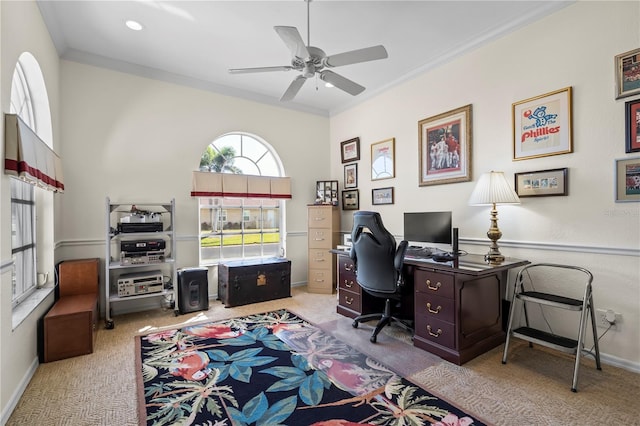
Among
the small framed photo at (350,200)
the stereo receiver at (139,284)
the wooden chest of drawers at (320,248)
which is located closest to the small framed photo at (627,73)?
the small framed photo at (350,200)

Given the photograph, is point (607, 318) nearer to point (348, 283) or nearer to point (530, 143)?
point (530, 143)

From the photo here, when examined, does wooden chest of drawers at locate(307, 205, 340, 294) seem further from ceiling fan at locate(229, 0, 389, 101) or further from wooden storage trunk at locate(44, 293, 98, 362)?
wooden storage trunk at locate(44, 293, 98, 362)

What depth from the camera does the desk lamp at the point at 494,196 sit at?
102 inches

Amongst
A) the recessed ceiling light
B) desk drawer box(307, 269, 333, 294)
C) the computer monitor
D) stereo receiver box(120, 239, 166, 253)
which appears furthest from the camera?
desk drawer box(307, 269, 333, 294)

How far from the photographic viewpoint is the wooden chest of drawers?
448 centimetres

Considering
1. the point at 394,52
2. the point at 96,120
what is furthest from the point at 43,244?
the point at 394,52

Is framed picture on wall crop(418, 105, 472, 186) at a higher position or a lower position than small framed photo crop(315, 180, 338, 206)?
higher

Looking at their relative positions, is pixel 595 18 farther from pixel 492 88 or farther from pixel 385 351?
pixel 385 351

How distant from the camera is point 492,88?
299 centimetres

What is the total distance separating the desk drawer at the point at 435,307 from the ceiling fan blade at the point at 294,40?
7.27 feet

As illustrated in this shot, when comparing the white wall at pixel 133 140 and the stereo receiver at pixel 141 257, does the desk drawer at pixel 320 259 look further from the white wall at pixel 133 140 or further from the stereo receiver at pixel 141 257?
the stereo receiver at pixel 141 257

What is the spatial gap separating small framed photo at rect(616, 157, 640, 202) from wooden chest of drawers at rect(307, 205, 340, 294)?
308 centimetres

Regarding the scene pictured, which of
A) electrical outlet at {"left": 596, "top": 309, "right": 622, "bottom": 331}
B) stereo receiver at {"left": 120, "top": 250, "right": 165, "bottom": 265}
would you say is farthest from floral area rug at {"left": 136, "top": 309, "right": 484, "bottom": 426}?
electrical outlet at {"left": 596, "top": 309, "right": 622, "bottom": 331}

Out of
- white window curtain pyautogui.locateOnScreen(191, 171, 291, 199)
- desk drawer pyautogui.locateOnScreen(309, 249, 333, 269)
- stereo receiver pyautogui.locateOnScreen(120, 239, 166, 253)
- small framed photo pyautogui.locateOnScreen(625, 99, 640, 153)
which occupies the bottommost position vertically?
desk drawer pyautogui.locateOnScreen(309, 249, 333, 269)
